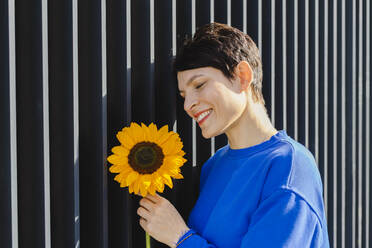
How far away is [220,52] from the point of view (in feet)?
5.57

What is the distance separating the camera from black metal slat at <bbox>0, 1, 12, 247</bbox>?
1.54 m

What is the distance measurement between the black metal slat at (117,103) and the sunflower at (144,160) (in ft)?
0.77

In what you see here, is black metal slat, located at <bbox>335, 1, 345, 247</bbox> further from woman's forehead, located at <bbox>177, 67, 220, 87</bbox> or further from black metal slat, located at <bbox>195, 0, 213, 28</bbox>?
woman's forehead, located at <bbox>177, 67, 220, 87</bbox>

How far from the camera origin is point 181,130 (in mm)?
2176

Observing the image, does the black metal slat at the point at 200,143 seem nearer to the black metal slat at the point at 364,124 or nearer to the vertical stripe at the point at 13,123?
the vertical stripe at the point at 13,123

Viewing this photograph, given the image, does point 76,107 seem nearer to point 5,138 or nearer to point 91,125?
point 91,125

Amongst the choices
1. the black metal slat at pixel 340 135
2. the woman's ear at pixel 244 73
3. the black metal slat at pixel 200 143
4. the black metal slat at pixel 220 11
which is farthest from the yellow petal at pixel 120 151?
the black metal slat at pixel 340 135

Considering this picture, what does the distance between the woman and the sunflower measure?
13 centimetres

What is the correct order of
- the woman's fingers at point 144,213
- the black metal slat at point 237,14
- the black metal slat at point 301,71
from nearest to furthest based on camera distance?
the woman's fingers at point 144,213, the black metal slat at point 237,14, the black metal slat at point 301,71

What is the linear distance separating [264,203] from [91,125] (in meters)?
0.73

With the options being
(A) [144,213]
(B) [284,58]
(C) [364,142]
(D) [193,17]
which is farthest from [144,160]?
(C) [364,142]

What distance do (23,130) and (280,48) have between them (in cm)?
157

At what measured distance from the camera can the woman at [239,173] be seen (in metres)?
1.49

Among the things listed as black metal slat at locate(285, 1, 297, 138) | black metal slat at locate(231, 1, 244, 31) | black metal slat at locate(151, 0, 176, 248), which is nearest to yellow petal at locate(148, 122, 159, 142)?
black metal slat at locate(151, 0, 176, 248)
